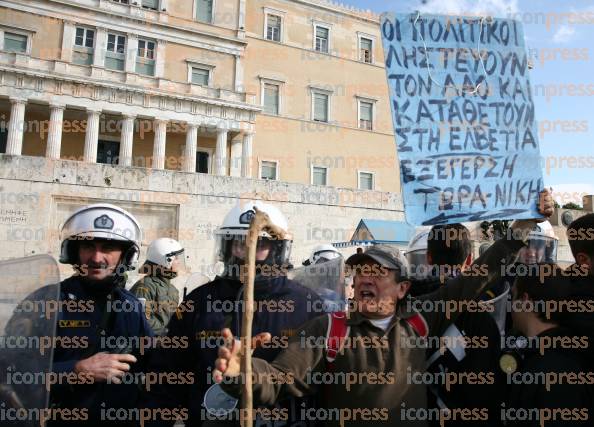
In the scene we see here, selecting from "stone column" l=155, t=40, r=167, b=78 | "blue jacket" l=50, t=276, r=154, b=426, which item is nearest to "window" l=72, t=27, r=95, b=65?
"stone column" l=155, t=40, r=167, b=78

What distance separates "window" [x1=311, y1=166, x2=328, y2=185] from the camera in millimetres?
33812

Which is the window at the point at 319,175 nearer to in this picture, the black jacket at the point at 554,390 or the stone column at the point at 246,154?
the stone column at the point at 246,154

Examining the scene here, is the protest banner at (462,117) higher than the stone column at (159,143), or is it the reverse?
the stone column at (159,143)

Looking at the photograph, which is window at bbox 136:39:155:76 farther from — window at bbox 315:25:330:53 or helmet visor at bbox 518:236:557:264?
helmet visor at bbox 518:236:557:264

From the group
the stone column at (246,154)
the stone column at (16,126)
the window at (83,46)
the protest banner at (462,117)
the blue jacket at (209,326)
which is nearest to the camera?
the blue jacket at (209,326)

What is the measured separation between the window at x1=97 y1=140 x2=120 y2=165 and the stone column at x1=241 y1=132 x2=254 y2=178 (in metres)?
7.36

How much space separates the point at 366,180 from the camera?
3622cm

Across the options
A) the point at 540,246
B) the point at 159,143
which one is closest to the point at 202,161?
the point at 159,143

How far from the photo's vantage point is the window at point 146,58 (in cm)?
2927

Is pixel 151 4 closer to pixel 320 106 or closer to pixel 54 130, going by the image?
pixel 54 130

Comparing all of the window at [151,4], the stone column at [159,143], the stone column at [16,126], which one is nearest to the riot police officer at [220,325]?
the stone column at [159,143]

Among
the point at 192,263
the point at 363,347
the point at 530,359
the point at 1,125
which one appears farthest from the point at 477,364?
the point at 1,125

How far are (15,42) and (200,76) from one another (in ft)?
33.5

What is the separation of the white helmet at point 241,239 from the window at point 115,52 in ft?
94.2
